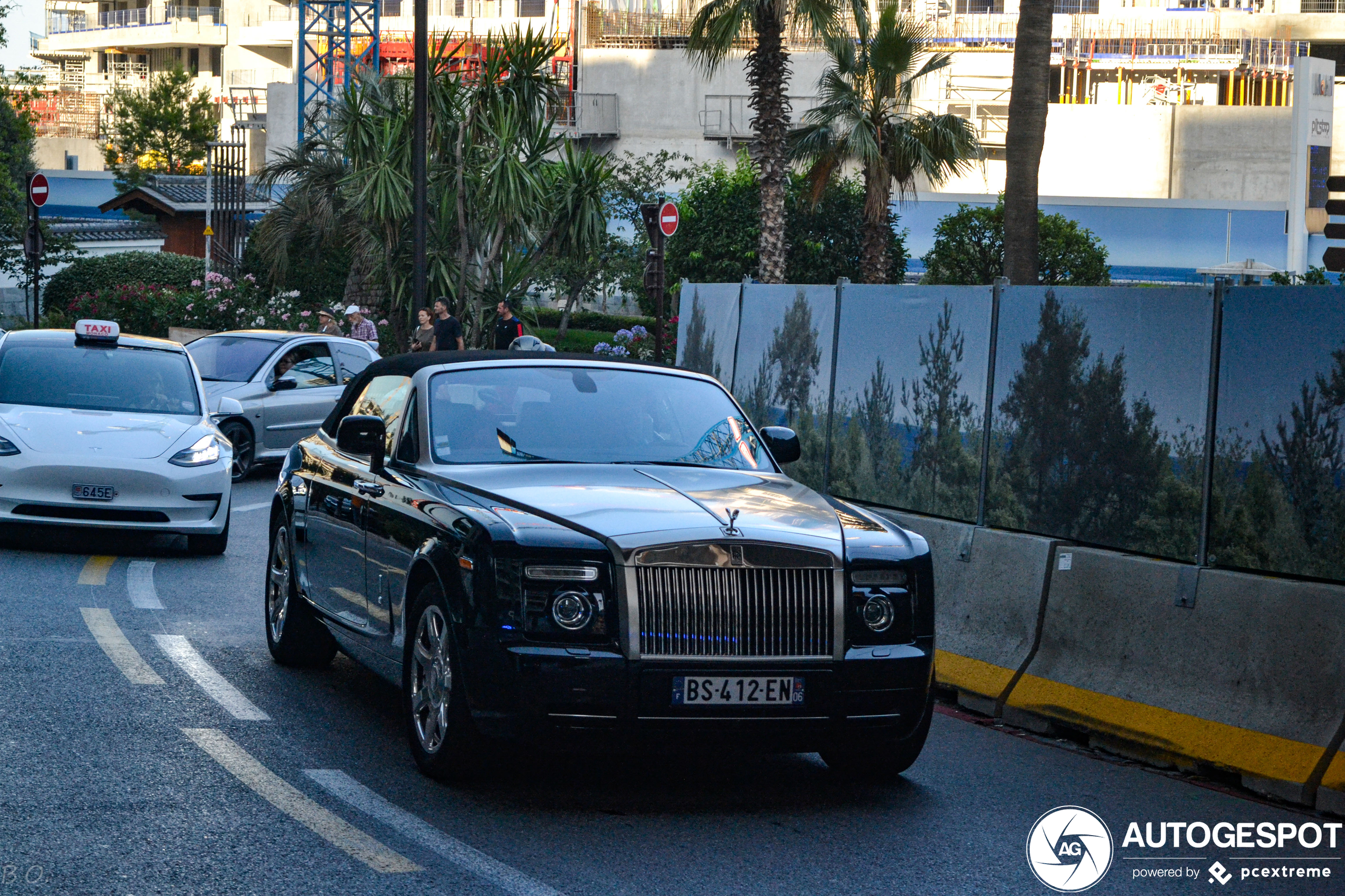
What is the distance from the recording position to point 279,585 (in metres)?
8.80

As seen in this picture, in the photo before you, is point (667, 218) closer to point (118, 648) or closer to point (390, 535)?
point (118, 648)

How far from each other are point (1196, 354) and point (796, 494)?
223 centimetres

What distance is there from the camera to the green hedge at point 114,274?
42.1m

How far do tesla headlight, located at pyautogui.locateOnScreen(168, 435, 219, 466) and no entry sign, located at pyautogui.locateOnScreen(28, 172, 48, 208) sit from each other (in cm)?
2007

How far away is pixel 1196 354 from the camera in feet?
25.5

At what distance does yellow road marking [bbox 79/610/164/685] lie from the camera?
26.2 feet

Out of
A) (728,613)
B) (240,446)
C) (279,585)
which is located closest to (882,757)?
(728,613)

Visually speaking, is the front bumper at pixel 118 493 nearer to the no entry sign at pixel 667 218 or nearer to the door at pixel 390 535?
the door at pixel 390 535

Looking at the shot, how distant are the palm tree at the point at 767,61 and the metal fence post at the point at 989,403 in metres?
17.4

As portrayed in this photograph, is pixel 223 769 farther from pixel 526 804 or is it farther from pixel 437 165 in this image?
pixel 437 165

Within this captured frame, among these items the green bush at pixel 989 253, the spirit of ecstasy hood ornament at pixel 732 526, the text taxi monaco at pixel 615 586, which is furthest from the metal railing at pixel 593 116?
the spirit of ecstasy hood ornament at pixel 732 526

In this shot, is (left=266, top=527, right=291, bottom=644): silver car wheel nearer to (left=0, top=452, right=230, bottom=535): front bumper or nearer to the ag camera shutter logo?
(left=0, top=452, right=230, bottom=535): front bumper

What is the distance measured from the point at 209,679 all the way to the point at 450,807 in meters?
2.59

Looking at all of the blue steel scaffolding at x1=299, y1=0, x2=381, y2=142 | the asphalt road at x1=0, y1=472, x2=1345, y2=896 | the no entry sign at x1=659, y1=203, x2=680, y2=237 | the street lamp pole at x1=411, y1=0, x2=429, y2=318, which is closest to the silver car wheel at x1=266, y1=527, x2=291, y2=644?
the asphalt road at x1=0, y1=472, x2=1345, y2=896
